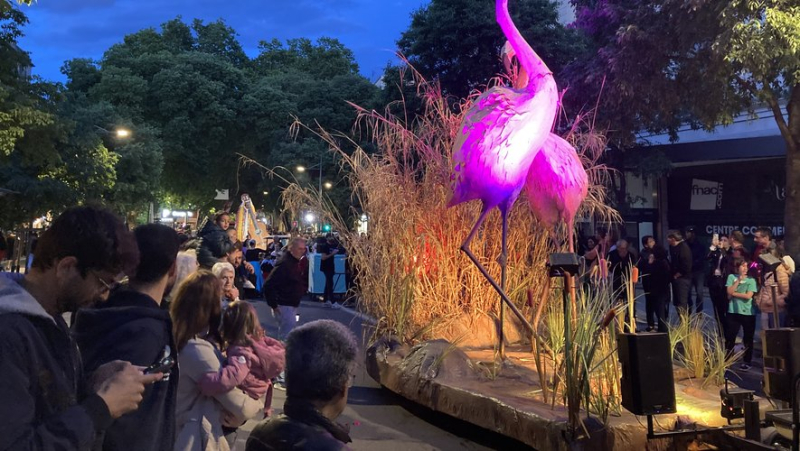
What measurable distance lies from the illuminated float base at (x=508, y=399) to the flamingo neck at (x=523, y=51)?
2536 millimetres

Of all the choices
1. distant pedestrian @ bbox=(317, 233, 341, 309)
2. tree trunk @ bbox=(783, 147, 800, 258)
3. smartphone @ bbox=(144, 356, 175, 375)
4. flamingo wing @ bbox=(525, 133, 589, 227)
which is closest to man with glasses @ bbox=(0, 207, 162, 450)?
smartphone @ bbox=(144, 356, 175, 375)

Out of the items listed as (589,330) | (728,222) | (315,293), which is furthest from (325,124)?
(589,330)

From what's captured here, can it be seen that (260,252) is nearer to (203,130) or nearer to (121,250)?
(121,250)

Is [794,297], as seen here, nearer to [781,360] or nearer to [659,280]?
[659,280]

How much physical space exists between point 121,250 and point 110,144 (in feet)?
71.4

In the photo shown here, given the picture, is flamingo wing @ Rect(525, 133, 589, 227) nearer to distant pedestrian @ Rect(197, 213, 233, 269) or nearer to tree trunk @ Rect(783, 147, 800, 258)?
distant pedestrian @ Rect(197, 213, 233, 269)

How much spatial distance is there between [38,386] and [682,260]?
8984 millimetres

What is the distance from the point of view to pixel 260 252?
12461 mm

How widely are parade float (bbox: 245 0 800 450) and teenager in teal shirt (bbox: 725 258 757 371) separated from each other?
146 cm

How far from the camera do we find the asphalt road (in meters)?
4.84

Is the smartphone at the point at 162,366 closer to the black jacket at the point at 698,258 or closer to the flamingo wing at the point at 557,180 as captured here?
the flamingo wing at the point at 557,180

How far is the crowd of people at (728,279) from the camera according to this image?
6281 mm

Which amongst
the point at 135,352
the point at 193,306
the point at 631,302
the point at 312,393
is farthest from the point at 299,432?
the point at 631,302

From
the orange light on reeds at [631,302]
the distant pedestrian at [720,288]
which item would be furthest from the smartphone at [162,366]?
the distant pedestrian at [720,288]
